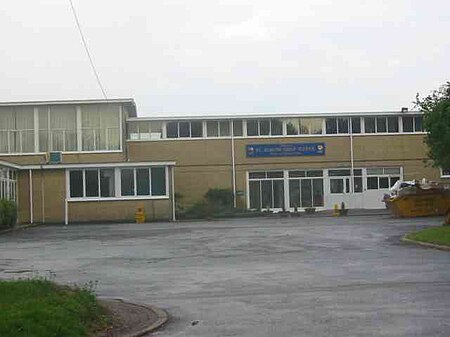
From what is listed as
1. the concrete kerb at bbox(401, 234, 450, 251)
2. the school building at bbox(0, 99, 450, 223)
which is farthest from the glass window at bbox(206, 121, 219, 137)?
the concrete kerb at bbox(401, 234, 450, 251)

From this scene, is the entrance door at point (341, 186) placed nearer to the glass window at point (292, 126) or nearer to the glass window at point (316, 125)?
the glass window at point (316, 125)

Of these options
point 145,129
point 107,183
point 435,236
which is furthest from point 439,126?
point 145,129

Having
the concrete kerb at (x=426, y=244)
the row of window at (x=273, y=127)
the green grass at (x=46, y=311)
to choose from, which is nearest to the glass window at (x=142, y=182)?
the row of window at (x=273, y=127)

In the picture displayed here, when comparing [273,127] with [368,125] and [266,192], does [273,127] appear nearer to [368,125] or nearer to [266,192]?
[266,192]

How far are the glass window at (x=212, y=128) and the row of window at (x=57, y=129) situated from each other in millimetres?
6265

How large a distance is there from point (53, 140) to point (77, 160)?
1972 mm

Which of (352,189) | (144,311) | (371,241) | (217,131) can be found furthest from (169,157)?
(144,311)

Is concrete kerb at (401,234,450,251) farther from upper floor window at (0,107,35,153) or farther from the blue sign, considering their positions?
upper floor window at (0,107,35,153)

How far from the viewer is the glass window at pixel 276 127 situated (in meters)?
52.0

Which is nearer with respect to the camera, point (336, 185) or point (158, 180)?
point (158, 180)

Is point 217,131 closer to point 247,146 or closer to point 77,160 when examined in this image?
point 247,146

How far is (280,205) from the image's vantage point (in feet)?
172

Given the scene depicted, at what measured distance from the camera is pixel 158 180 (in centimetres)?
4422

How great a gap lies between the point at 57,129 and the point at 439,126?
1059 inches
